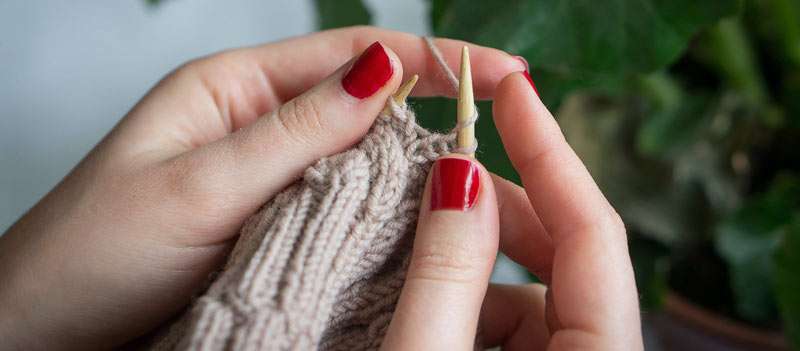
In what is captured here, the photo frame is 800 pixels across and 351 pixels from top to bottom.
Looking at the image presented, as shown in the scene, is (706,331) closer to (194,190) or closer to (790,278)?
(790,278)

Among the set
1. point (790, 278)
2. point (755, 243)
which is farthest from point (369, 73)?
point (755, 243)

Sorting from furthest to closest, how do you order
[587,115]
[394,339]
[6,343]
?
[587,115] < [6,343] < [394,339]

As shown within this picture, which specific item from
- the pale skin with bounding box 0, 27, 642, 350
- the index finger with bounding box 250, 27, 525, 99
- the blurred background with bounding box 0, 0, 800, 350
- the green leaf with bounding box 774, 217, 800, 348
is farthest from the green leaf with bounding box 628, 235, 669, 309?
the index finger with bounding box 250, 27, 525, 99

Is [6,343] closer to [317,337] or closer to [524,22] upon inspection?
[317,337]

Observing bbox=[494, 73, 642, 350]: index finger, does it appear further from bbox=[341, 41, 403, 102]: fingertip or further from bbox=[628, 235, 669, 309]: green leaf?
bbox=[628, 235, 669, 309]: green leaf

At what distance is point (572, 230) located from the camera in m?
0.45

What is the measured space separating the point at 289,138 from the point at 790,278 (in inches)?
19.0

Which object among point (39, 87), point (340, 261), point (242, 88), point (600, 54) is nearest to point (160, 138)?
point (242, 88)

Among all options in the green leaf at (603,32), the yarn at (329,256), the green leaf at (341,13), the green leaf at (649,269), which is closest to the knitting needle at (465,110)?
the yarn at (329,256)

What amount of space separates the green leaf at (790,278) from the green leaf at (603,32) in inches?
9.1

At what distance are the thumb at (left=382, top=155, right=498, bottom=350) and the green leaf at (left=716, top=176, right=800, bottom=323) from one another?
48cm

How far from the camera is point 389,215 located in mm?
456

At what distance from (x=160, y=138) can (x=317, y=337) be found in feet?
0.76

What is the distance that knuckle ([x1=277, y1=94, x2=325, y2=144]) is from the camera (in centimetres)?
→ 46
